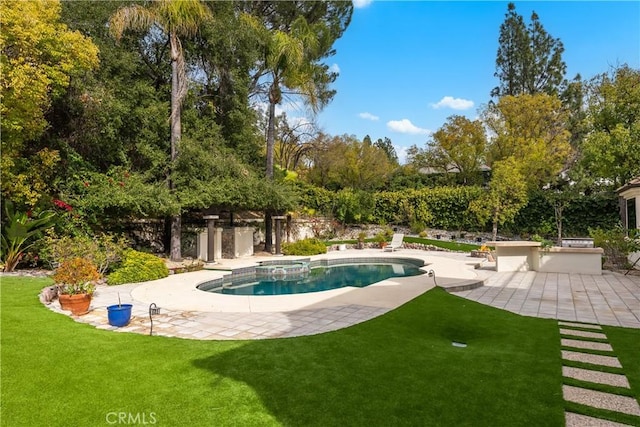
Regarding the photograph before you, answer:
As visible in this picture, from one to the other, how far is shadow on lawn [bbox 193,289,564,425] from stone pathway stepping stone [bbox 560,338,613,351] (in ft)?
0.43

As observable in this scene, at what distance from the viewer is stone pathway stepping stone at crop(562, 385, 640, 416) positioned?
3.39m

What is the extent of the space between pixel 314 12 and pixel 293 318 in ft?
61.0

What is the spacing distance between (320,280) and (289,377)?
912 cm

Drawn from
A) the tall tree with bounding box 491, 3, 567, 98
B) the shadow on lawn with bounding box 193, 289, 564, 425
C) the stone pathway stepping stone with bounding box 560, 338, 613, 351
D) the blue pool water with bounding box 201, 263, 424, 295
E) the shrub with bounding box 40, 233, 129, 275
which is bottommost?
the blue pool water with bounding box 201, 263, 424, 295

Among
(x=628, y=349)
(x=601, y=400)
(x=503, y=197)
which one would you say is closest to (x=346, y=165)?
(x=503, y=197)

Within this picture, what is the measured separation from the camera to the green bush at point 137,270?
1042 cm

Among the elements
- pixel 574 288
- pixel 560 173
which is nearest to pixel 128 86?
pixel 574 288

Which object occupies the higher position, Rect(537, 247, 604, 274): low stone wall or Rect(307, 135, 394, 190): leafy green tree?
Rect(307, 135, 394, 190): leafy green tree

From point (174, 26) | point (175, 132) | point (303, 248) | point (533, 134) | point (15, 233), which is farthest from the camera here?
point (533, 134)

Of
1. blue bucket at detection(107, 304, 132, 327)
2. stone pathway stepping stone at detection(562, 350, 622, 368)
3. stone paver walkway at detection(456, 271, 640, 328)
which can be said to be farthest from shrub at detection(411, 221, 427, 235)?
blue bucket at detection(107, 304, 132, 327)

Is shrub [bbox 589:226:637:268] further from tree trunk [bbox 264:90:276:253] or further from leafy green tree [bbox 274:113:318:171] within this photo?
leafy green tree [bbox 274:113:318:171]

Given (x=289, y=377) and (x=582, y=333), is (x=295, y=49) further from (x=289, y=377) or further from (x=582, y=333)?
(x=289, y=377)

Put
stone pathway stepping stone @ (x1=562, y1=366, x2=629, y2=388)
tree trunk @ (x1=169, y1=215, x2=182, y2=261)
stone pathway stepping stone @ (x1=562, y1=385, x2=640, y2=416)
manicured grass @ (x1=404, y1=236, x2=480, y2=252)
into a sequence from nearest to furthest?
stone pathway stepping stone @ (x1=562, y1=385, x2=640, y2=416), stone pathway stepping stone @ (x1=562, y1=366, x2=629, y2=388), tree trunk @ (x1=169, y1=215, x2=182, y2=261), manicured grass @ (x1=404, y1=236, x2=480, y2=252)

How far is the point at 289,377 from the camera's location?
13.1 ft
